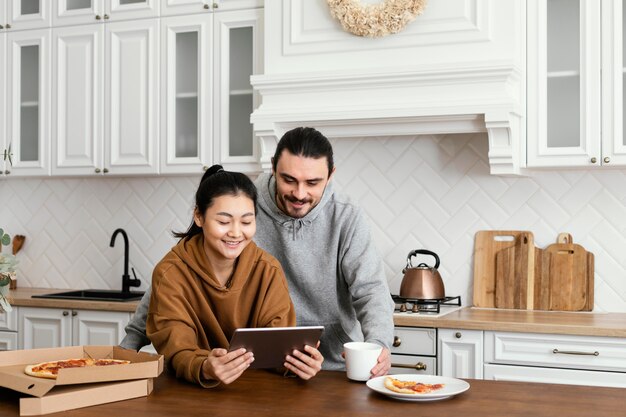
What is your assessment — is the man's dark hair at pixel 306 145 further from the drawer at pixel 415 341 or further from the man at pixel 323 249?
the drawer at pixel 415 341

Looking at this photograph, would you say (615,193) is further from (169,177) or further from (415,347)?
(169,177)

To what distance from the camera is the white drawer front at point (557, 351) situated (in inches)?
127

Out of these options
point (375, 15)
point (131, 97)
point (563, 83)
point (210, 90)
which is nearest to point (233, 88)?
point (210, 90)

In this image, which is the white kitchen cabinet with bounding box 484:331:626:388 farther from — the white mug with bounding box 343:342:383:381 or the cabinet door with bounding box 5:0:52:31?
the cabinet door with bounding box 5:0:52:31

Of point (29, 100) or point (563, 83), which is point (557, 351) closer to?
point (563, 83)

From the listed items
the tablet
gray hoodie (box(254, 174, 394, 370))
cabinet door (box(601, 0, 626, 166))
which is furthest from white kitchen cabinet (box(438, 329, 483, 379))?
the tablet

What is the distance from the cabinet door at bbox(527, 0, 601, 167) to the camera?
3506 millimetres

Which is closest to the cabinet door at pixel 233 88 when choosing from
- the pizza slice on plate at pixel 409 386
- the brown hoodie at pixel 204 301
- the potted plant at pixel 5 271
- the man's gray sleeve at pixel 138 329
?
the man's gray sleeve at pixel 138 329

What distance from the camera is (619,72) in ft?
11.4

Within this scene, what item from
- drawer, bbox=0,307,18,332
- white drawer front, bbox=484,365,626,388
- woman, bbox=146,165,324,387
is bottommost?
white drawer front, bbox=484,365,626,388

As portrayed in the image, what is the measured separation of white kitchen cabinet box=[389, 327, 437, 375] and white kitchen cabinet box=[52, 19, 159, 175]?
5.06 feet

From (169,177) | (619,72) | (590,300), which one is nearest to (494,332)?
(590,300)

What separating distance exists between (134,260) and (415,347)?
5.96 ft

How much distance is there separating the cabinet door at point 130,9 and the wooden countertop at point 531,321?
197 centimetres
